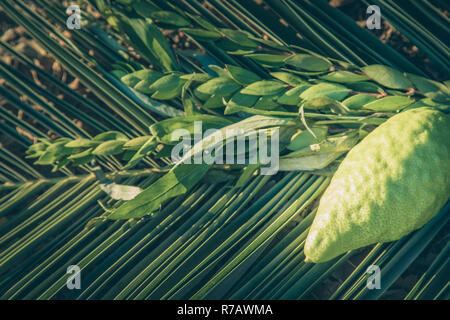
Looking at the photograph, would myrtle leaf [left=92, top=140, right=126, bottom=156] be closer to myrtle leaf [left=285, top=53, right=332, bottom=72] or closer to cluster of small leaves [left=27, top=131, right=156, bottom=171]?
cluster of small leaves [left=27, top=131, right=156, bottom=171]

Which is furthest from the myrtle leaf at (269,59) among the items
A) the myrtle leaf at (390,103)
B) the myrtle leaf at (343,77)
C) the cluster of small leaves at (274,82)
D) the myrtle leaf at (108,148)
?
the myrtle leaf at (108,148)

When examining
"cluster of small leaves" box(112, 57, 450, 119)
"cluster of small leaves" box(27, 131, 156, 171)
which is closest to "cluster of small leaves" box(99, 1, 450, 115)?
"cluster of small leaves" box(112, 57, 450, 119)

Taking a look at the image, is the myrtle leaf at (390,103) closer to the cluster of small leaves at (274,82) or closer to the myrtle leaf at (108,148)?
the cluster of small leaves at (274,82)

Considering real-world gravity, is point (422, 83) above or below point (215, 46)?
below

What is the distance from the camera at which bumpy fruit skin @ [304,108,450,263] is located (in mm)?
643

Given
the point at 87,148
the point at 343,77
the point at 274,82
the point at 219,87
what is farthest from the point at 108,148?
the point at 343,77

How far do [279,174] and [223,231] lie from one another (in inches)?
7.4

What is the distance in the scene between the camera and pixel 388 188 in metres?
Answer: 0.64

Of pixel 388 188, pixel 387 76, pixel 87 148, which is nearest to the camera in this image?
pixel 388 188

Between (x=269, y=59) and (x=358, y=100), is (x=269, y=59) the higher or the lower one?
the higher one

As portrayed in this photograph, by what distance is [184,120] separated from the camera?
2.80 feet

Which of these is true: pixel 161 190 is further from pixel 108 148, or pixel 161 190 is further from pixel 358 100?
pixel 358 100

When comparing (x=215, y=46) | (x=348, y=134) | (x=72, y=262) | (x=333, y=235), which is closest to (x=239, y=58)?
(x=215, y=46)
